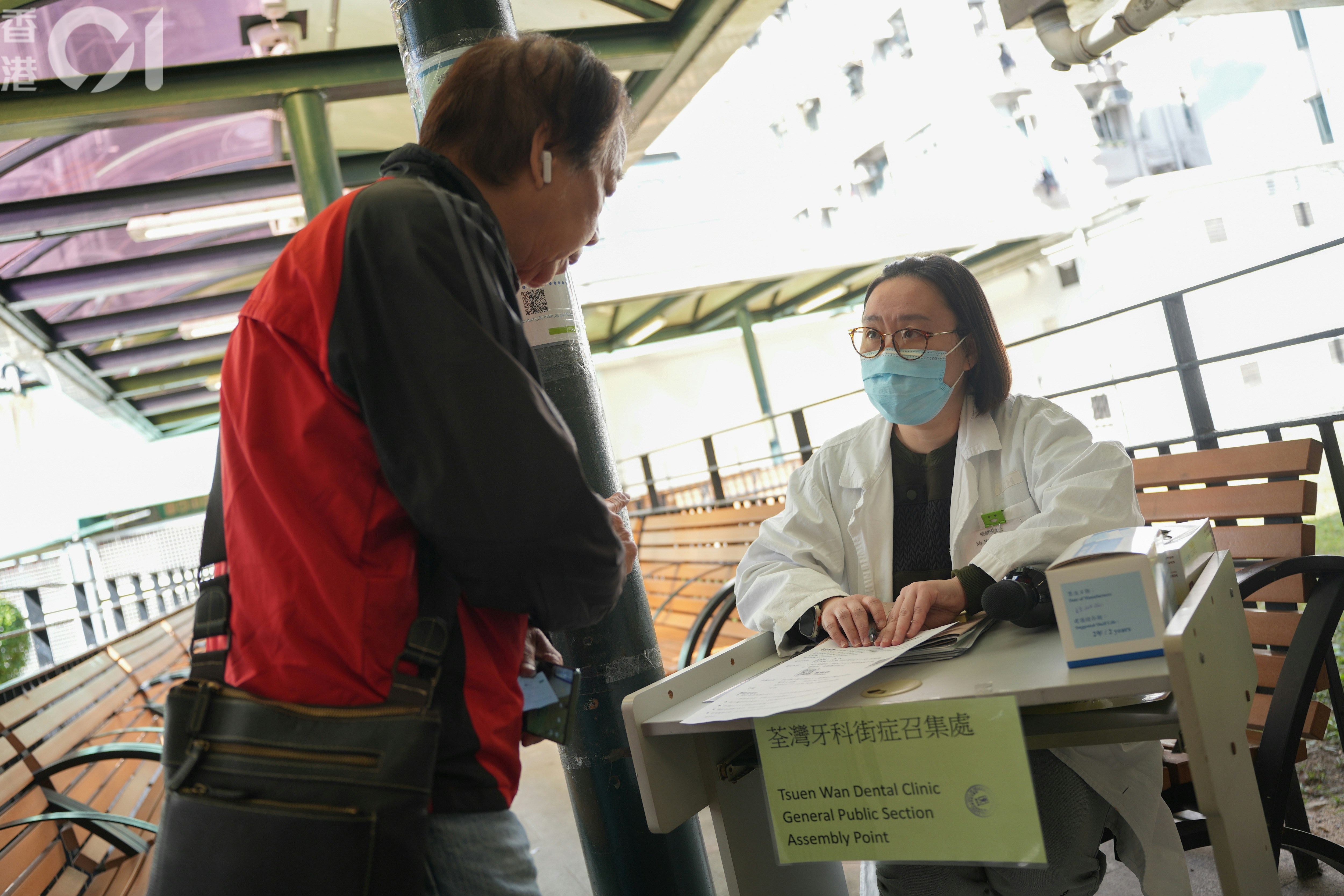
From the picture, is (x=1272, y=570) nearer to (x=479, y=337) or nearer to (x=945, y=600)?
(x=945, y=600)

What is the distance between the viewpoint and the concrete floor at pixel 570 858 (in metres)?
2.08

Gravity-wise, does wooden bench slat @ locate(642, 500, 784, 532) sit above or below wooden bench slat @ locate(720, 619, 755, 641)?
above

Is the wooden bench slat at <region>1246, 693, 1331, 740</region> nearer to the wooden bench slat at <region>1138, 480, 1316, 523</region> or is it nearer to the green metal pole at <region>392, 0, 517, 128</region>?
the wooden bench slat at <region>1138, 480, 1316, 523</region>

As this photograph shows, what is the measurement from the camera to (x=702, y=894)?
1.88 metres

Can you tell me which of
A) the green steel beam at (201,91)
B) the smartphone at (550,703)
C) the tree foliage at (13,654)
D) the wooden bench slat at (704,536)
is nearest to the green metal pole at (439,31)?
the smartphone at (550,703)

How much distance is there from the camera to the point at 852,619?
159cm


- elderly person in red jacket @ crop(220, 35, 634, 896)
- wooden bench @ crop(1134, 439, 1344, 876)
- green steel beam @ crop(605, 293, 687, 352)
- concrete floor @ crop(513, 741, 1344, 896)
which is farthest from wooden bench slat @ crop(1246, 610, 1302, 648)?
green steel beam @ crop(605, 293, 687, 352)

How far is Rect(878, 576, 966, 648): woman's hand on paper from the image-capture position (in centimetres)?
151

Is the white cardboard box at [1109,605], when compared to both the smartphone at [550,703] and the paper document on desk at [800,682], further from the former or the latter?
the smartphone at [550,703]

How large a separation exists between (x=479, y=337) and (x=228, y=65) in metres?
4.64

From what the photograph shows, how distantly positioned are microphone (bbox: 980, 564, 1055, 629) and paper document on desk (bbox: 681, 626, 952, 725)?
9 centimetres

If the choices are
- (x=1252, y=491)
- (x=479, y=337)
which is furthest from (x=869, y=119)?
(x=479, y=337)

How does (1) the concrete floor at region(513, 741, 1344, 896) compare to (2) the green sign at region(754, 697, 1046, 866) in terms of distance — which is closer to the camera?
(2) the green sign at region(754, 697, 1046, 866)

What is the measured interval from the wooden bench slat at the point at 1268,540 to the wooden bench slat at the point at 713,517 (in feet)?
6.15
